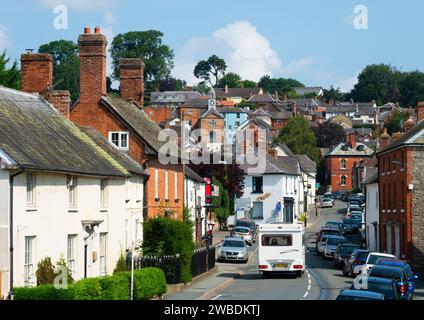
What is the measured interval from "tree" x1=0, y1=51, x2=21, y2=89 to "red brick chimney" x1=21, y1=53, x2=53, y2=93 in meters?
28.8

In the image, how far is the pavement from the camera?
3738 cm

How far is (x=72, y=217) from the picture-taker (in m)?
34.7

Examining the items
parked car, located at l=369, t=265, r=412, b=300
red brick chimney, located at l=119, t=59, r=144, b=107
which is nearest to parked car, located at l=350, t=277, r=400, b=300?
parked car, located at l=369, t=265, r=412, b=300

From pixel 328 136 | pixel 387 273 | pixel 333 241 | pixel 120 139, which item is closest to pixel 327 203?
pixel 333 241

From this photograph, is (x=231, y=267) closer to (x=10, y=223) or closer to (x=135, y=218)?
(x=135, y=218)

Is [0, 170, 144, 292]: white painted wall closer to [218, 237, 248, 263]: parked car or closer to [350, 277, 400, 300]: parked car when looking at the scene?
[350, 277, 400, 300]: parked car

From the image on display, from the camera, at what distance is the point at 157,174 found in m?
51.6

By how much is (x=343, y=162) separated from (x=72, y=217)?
412 feet

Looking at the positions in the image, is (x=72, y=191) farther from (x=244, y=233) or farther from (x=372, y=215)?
(x=244, y=233)

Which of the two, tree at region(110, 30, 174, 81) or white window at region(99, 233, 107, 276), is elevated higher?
tree at region(110, 30, 174, 81)

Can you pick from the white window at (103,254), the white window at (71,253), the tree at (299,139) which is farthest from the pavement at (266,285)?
the tree at (299,139)

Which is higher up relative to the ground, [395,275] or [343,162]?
[343,162]
